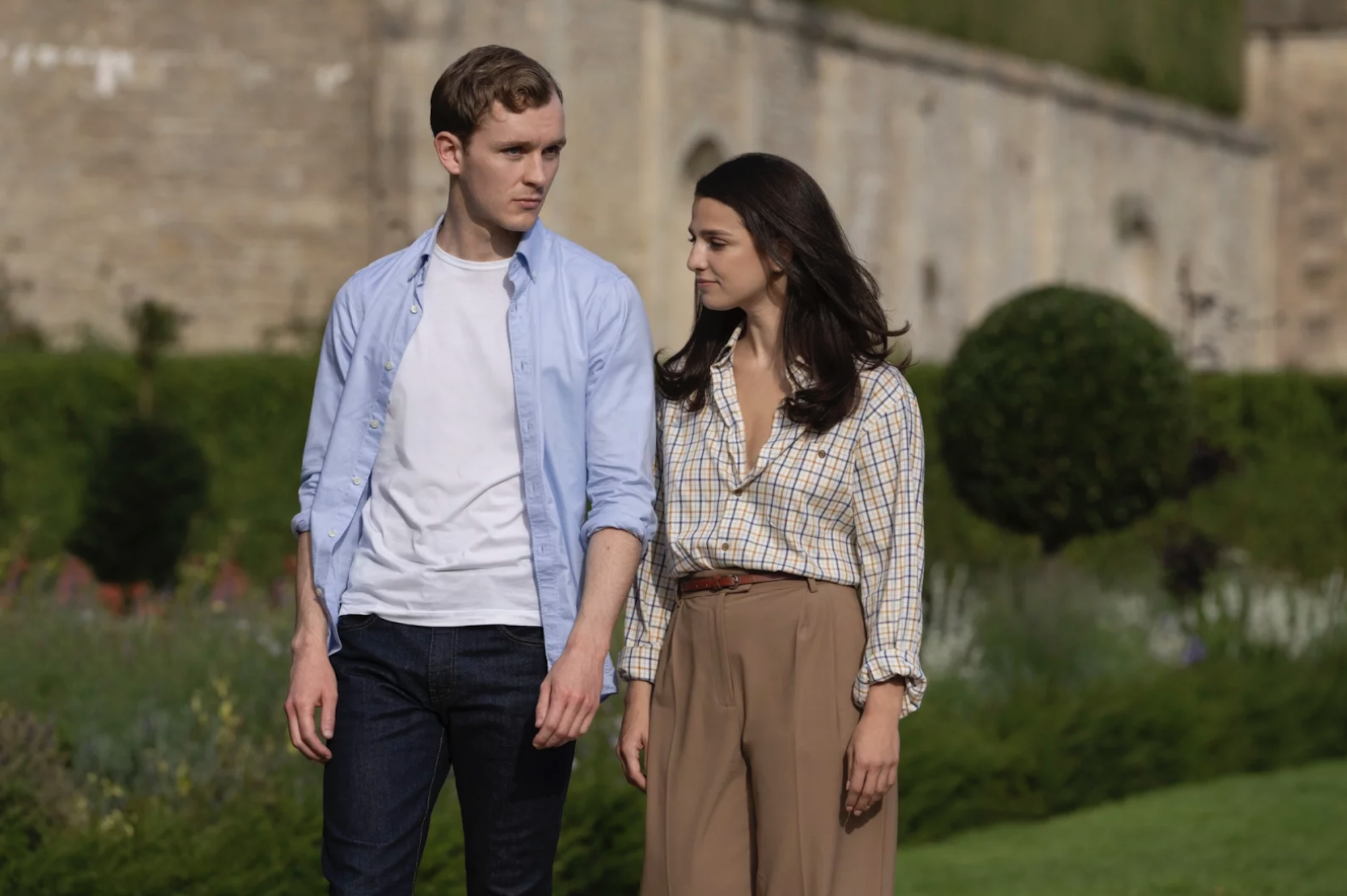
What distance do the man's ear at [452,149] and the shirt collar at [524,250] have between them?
0.33 feet

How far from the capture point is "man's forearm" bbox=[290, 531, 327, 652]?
363cm

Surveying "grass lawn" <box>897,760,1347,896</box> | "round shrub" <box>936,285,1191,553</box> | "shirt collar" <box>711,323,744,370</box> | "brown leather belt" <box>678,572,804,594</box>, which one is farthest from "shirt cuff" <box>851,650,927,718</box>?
"round shrub" <box>936,285,1191,553</box>

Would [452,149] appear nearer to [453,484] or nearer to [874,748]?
[453,484]

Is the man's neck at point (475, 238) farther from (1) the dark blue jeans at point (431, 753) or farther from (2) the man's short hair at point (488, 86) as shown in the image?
(1) the dark blue jeans at point (431, 753)

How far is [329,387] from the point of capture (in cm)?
379

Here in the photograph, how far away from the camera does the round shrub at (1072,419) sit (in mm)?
10102

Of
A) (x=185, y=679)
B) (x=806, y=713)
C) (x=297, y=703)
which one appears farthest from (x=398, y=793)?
(x=185, y=679)

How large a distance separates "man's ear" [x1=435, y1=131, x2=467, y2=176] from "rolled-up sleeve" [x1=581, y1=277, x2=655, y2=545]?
0.31 meters

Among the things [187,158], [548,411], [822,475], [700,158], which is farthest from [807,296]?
[700,158]

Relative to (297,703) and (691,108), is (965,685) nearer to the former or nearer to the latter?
(297,703)

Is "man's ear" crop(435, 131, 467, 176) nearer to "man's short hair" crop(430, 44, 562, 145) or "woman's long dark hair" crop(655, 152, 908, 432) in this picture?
"man's short hair" crop(430, 44, 562, 145)

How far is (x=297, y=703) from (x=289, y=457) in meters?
9.50

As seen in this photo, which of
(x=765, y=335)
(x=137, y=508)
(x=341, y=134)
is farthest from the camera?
(x=341, y=134)

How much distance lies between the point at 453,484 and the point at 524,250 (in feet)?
1.33
